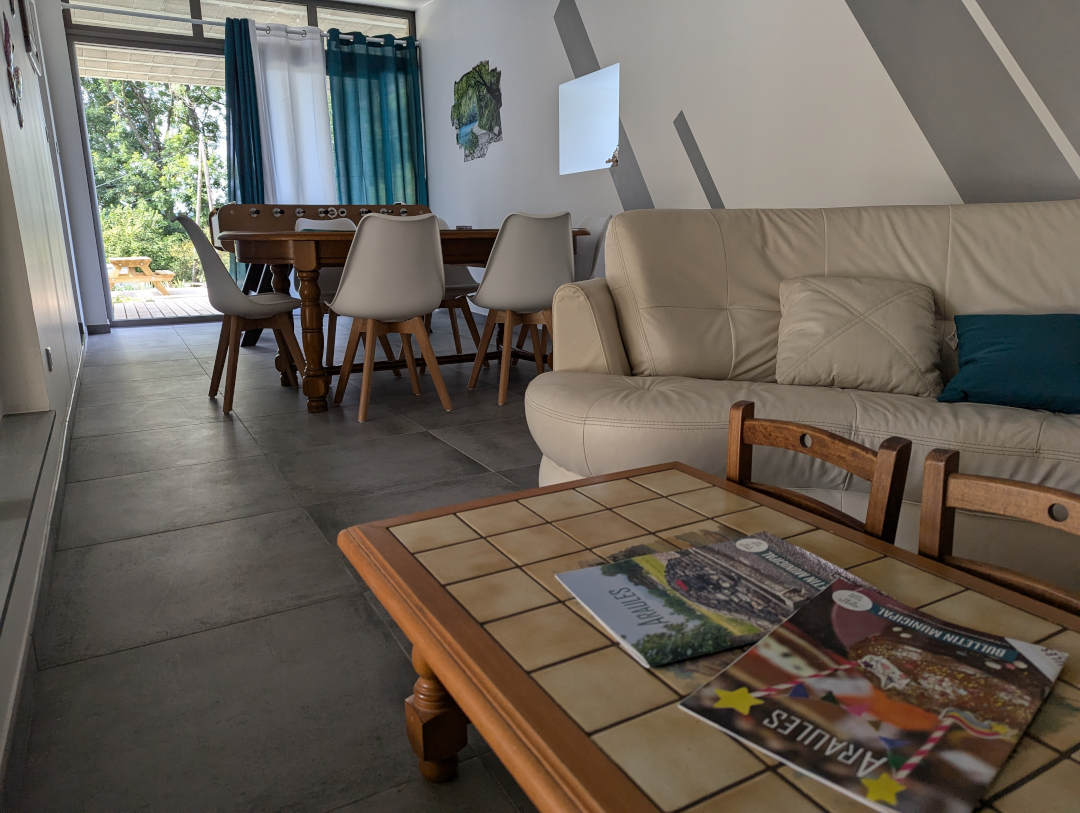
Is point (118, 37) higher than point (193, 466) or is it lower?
higher

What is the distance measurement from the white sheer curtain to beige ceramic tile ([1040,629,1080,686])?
6776 millimetres

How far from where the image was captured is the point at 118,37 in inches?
235

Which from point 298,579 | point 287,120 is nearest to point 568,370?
point 298,579

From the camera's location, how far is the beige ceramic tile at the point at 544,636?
67 centimetres

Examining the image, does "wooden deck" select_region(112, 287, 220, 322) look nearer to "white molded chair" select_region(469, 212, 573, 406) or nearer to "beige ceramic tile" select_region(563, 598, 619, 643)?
"white molded chair" select_region(469, 212, 573, 406)

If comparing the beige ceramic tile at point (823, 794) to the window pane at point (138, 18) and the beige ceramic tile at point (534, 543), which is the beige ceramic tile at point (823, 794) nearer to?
the beige ceramic tile at point (534, 543)

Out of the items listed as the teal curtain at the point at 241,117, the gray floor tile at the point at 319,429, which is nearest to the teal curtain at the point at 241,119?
the teal curtain at the point at 241,117

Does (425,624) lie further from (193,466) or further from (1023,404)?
(193,466)

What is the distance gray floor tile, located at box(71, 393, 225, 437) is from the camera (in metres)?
3.01

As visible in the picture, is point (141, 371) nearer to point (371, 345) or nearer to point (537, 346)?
point (371, 345)

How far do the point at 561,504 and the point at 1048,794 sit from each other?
65cm

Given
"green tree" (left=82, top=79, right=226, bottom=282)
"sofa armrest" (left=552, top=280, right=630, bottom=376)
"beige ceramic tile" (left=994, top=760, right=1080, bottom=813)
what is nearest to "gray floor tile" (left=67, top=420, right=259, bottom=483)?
"sofa armrest" (left=552, top=280, right=630, bottom=376)

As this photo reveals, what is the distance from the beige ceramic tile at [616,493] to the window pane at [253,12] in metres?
6.82

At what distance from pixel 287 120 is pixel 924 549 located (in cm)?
679
